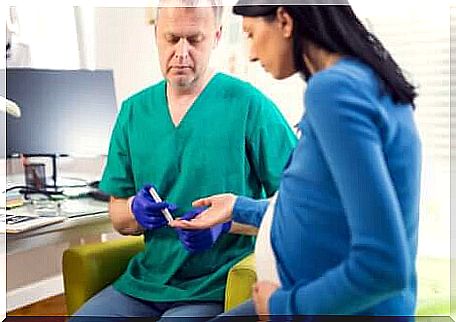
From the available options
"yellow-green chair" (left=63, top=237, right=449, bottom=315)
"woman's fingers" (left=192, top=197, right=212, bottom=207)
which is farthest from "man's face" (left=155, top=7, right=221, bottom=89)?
"yellow-green chair" (left=63, top=237, right=449, bottom=315)

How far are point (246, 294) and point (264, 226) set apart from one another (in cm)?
16

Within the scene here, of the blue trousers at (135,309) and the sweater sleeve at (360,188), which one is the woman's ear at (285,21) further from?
the blue trousers at (135,309)

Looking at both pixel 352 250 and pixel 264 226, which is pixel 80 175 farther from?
pixel 352 250

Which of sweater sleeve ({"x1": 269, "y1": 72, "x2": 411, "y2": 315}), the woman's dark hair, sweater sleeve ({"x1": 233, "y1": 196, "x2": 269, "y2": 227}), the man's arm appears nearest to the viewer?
sweater sleeve ({"x1": 269, "y1": 72, "x2": 411, "y2": 315})

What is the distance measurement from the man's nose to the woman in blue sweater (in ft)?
0.46

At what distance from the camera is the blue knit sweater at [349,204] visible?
1007mm

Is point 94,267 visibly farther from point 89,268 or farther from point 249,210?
point 249,210

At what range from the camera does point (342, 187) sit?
40.3 inches

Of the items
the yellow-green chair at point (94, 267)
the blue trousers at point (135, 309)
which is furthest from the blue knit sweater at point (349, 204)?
the yellow-green chair at point (94, 267)

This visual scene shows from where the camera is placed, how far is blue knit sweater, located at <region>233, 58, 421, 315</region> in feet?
3.30

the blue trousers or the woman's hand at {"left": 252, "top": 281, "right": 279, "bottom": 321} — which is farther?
the blue trousers

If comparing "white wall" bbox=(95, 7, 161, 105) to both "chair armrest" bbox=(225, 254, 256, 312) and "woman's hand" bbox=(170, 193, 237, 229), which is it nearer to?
"woman's hand" bbox=(170, 193, 237, 229)

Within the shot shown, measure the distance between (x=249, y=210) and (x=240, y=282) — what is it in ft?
0.46

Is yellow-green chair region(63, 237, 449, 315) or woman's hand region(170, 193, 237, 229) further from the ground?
woman's hand region(170, 193, 237, 229)
